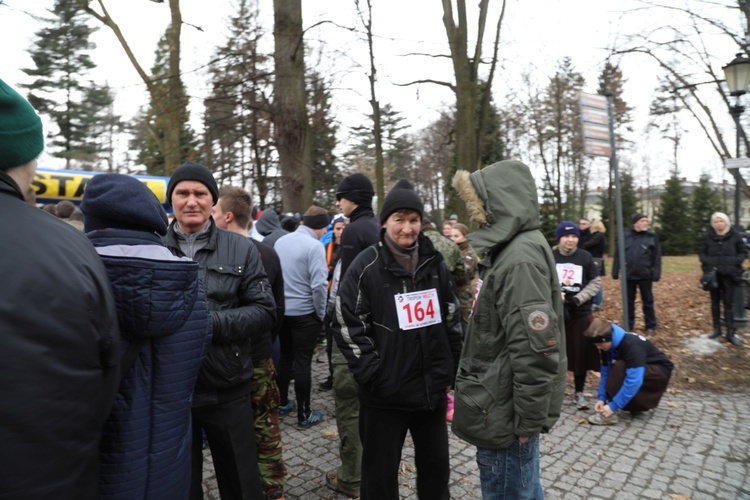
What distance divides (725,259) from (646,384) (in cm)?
447

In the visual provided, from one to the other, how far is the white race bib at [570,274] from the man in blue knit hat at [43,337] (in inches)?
202

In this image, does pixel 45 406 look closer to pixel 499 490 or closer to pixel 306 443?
pixel 499 490

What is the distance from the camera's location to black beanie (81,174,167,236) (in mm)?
1712

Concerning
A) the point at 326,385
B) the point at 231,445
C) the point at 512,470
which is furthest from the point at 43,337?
the point at 326,385

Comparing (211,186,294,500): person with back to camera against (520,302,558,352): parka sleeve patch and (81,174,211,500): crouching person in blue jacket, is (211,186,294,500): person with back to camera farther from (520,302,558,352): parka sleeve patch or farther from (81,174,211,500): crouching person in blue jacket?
(520,302,558,352): parka sleeve patch

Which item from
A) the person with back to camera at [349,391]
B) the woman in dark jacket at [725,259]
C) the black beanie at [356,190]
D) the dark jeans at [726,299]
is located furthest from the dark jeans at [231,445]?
the dark jeans at [726,299]

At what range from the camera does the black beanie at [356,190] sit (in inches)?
155

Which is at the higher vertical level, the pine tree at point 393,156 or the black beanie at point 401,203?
the pine tree at point 393,156

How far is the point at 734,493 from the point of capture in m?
3.55

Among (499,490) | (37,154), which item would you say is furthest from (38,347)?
(499,490)

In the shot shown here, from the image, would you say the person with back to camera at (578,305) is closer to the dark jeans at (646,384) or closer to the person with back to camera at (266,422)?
the dark jeans at (646,384)

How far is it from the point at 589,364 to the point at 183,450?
4.77 metres

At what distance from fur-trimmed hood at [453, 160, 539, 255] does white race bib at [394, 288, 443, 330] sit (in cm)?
40

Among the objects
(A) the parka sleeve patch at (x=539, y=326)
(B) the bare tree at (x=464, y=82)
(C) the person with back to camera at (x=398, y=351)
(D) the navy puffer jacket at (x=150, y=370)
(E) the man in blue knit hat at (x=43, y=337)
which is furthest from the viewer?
(B) the bare tree at (x=464, y=82)
